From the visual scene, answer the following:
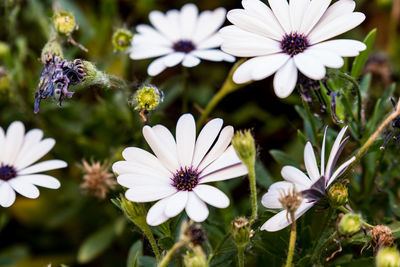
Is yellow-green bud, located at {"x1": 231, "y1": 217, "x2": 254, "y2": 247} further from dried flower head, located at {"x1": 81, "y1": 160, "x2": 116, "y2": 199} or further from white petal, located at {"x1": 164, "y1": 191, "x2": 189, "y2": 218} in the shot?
dried flower head, located at {"x1": 81, "y1": 160, "x2": 116, "y2": 199}

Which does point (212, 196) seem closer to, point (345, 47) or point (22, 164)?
point (345, 47)

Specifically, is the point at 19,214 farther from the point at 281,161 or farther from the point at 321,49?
the point at 321,49

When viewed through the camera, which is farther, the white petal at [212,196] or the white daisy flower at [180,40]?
the white daisy flower at [180,40]

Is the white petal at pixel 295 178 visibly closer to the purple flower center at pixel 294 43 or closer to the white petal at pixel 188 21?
the purple flower center at pixel 294 43

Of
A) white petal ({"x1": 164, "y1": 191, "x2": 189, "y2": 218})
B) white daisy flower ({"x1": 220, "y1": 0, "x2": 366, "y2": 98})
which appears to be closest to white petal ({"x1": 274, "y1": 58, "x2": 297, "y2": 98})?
white daisy flower ({"x1": 220, "y1": 0, "x2": 366, "y2": 98})

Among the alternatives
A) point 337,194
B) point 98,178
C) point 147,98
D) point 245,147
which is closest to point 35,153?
point 98,178

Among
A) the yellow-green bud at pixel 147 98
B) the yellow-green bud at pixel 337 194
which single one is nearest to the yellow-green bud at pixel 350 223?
the yellow-green bud at pixel 337 194
